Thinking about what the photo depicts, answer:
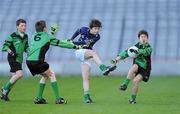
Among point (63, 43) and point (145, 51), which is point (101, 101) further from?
point (63, 43)

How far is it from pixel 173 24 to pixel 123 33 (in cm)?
274

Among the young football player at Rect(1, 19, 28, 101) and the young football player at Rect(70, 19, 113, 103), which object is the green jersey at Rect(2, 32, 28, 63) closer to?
the young football player at Rect(1, 19, 28, 101)

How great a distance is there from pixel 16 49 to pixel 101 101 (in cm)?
230

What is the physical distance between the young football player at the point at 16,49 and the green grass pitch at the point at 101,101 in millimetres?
425

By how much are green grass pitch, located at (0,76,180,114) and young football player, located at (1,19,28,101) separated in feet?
1.39

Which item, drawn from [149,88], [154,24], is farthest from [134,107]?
[154,24]

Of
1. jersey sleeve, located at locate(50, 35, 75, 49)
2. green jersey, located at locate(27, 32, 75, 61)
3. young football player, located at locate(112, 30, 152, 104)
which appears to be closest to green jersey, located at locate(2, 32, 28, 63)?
green jersey, located at locate(27, 32, 75, 61)

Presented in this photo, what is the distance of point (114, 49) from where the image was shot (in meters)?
35.5

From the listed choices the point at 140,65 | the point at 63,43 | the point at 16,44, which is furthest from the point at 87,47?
the point at 16,44

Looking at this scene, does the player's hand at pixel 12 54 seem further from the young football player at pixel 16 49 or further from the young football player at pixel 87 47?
the young football player at pixel 87 47

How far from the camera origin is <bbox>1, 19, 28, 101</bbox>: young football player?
1602 centimetres

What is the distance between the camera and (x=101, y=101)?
15.8 metres

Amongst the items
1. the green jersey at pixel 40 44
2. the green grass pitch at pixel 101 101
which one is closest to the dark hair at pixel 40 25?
the green jersey at pixel 40 44

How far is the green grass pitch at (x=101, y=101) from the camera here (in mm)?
13422
